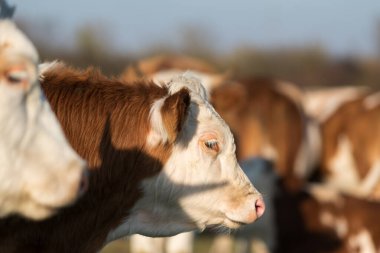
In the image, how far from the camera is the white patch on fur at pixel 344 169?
46.6 feet

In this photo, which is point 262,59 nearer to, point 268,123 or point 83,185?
point 268,123

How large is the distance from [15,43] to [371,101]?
1162 centimetres

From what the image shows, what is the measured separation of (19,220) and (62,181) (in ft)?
3.14

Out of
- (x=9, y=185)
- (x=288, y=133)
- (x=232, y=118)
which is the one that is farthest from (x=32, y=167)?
(x=288, y=133)

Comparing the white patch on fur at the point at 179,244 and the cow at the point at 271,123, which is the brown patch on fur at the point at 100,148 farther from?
the cow at the point at 271,123

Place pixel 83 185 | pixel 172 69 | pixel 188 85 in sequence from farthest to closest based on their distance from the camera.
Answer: pixel 172 69 → pixel 188 85 → pixel 83 185

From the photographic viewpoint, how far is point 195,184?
558cm

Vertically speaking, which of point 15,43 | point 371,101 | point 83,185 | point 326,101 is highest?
point 15,43

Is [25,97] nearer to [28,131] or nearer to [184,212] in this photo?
[28,131]

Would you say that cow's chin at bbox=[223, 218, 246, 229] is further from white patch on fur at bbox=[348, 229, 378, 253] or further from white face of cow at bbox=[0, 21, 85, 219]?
white patch on fur at bbox=[348, 229, 378, 253]

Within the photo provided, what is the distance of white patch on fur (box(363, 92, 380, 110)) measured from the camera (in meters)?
15.0

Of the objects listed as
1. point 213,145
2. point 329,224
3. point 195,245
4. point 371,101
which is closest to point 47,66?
point 213,145

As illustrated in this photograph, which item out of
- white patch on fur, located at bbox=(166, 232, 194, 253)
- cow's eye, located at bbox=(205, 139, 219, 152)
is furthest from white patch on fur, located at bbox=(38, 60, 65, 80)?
white patch on fur, located at bbox=(166, 232, 194, 253)

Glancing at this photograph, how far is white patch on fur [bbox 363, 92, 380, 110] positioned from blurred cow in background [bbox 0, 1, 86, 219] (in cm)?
1130
